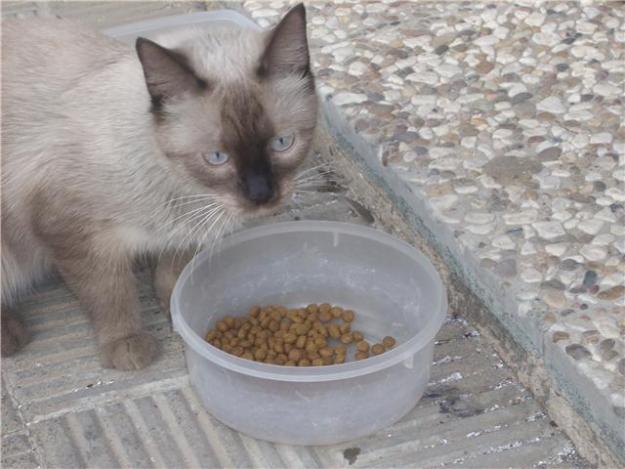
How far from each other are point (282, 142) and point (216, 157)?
15 cm

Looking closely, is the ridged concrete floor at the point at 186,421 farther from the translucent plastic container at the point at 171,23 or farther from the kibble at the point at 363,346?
the translucent plastic container at the point at 171,23

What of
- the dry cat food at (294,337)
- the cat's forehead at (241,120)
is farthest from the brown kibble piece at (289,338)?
the cat's forehead at (241,120)

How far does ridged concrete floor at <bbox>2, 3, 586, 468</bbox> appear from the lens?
2215 mm

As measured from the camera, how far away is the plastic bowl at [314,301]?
2.15m

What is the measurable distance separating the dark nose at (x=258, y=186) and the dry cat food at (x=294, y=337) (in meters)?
0.44

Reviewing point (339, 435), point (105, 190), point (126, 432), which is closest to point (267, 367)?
point (339, 435)

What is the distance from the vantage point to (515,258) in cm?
243

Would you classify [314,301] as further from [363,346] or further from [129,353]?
[129,353]

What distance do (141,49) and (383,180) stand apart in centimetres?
100

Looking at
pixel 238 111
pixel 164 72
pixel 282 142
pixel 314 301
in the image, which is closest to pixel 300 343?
pixel 314 301

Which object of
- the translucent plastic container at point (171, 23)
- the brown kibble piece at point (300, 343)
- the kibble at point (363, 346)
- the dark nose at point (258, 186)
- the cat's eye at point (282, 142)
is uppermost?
the cat's eye at point (282, 142)

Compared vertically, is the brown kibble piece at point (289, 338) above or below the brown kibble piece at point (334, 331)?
above

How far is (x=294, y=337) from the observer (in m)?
2.45

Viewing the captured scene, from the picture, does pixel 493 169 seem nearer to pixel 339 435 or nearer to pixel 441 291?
pixel 441 291
